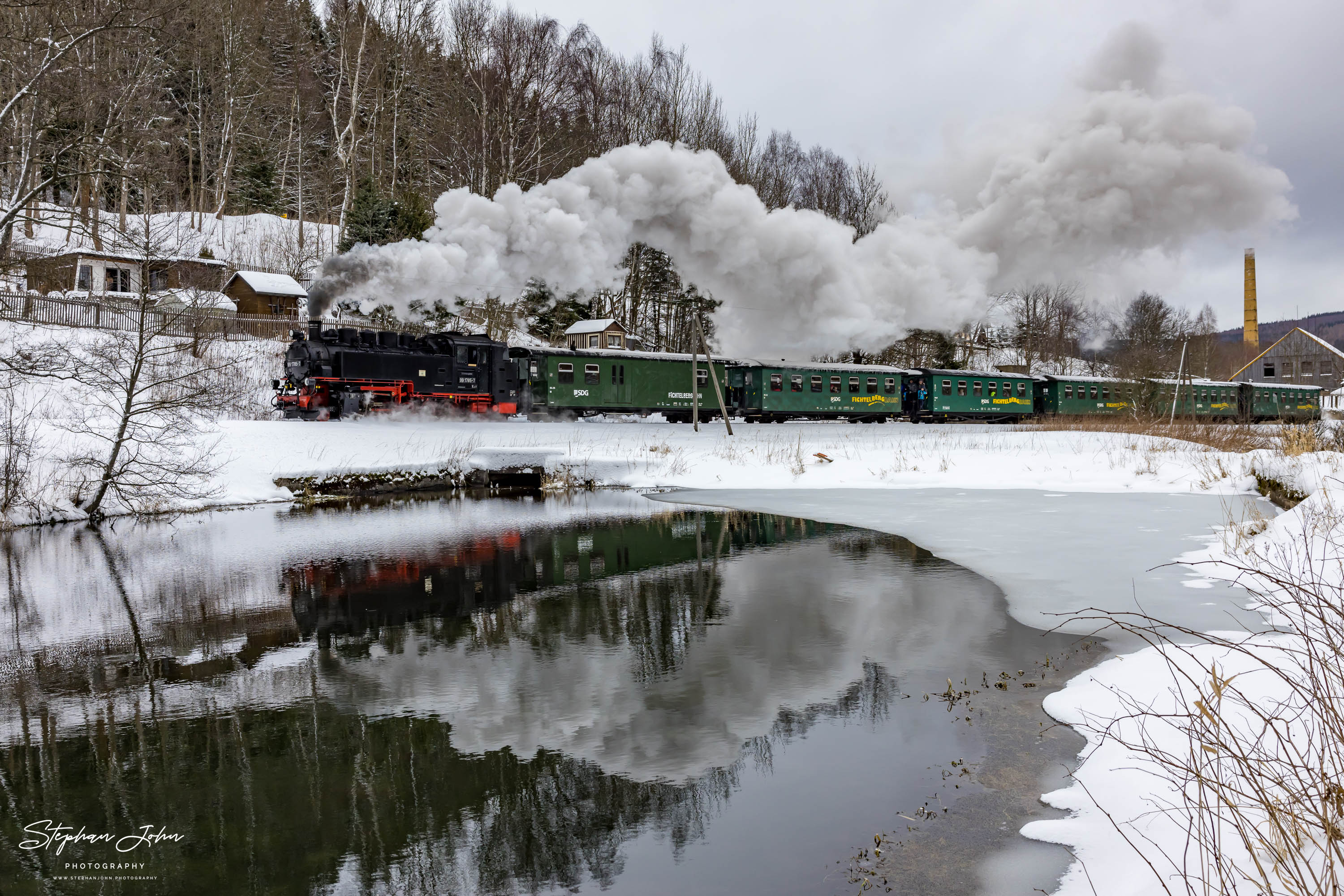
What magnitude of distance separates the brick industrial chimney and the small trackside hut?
31.4 meters

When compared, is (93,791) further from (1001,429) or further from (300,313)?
(300,313)

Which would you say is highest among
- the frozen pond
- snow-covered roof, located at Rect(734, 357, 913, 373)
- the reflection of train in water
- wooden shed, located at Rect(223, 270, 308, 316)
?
wooden shed, located at Rect(223, 270, 308, 316)

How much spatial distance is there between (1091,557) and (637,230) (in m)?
16.3

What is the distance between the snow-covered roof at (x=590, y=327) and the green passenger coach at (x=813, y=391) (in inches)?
605

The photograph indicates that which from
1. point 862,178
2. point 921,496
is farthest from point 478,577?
point 862,178

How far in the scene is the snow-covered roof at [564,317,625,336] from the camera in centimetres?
4609

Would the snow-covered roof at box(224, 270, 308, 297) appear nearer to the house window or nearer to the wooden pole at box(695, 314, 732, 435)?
the house window

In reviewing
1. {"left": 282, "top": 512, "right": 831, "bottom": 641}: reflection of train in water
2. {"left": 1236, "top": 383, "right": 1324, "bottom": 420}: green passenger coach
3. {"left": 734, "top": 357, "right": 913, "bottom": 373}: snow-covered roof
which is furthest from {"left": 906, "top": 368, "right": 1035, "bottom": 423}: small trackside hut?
{"left": 282, "top": 512, "right": 831, "bottom": 641}: reflection of train in water

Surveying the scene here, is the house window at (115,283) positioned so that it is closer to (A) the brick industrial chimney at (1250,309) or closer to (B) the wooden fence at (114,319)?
(B) the wooden fence at (114,319)

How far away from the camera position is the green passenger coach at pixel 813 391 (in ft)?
104

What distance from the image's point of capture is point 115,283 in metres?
39.5

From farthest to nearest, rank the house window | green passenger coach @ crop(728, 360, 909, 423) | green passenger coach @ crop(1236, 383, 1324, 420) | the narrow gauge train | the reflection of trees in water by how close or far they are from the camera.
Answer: green passenger coach @ crop(1236, 383, 1324, 420) < the house window < green passenger coach @ crop(728, 360, 909, 423) < the narrow gauge train < the reflection of trees in water

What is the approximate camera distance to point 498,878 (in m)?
3.76

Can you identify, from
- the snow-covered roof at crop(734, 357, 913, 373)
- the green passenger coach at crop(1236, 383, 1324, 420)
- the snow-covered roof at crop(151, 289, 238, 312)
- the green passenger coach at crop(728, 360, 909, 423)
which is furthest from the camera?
the green passenger coach at crop(1236, 383, 1324, 420)
